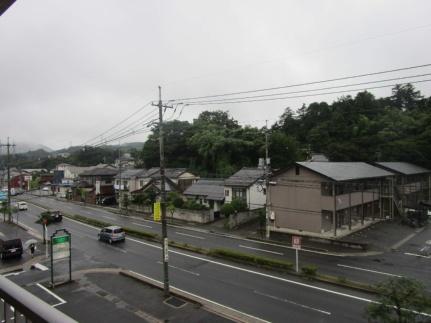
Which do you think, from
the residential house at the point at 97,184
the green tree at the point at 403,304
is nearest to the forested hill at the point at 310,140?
the residential house at the point at 97,184

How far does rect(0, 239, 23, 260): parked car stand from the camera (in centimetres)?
2400

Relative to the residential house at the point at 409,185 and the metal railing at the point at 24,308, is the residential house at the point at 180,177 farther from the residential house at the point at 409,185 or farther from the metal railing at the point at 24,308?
the metal railing at the point at 24,308

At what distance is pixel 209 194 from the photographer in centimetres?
4272

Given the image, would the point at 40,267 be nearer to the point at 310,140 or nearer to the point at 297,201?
the point at 297,201

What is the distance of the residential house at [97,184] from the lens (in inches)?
2383

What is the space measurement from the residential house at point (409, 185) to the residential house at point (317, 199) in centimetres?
717

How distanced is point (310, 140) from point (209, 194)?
37217 mm

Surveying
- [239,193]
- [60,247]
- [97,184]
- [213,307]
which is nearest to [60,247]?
[60,247]

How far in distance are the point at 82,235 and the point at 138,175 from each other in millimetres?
26085

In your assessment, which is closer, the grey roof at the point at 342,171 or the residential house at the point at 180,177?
the grey roof at the point at 342,171

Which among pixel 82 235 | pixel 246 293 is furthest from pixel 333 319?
pixel 82 235

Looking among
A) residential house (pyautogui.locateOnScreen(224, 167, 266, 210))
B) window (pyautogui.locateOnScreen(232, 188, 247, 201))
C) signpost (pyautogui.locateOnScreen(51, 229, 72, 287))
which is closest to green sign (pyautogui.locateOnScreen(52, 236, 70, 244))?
signpost (pyautogui.locateOnScreen(51, 229, 72, 287))

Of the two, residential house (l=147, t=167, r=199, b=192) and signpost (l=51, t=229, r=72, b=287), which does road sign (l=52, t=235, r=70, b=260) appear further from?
residential house (l=147, t=167, r=199, b=192)

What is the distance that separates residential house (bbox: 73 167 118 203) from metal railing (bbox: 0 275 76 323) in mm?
61849
